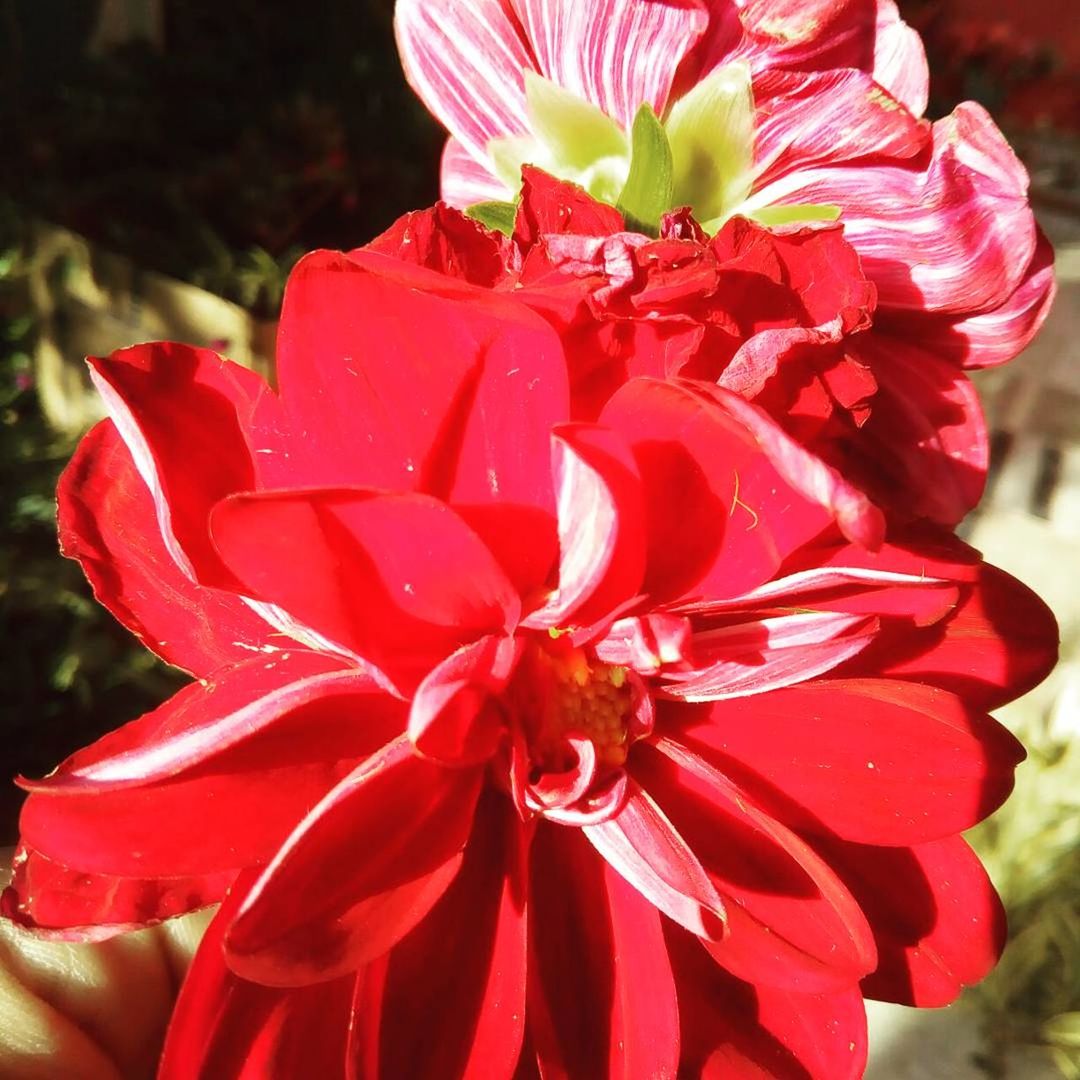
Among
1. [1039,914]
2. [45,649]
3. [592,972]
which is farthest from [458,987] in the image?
[45,649]

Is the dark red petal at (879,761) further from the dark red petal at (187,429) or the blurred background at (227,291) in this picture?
the blurred background at (227,291)

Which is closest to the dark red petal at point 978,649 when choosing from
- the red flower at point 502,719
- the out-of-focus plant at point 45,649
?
the red flower at point 502,719

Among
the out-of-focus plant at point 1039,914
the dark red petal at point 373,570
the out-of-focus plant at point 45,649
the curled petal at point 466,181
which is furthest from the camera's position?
the out-of-focus plant at point 45,649

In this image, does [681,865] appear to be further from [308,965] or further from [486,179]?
[486,179]

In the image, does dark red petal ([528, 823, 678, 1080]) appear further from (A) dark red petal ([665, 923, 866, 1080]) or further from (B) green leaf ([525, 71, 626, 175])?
(B) green leaf ([525, 71, 626, 175])

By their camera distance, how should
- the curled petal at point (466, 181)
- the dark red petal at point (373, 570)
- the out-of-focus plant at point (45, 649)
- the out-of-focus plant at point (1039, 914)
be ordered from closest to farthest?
the dark red petal at point (373, 570) < the curled petal at point (466, 181) < the out-of-focus plant at point (1039, 914) < the out-of-focus plant at point (45, 649)

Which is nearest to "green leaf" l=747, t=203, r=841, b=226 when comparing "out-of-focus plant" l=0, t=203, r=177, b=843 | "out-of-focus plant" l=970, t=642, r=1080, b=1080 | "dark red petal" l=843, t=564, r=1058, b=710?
"dark red petal" l=843, t=564, r=1058, b=710
